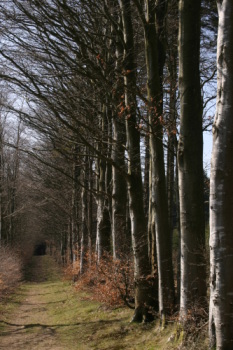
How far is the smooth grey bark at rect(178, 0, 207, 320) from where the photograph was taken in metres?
6.54

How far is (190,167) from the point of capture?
6656 millimetres

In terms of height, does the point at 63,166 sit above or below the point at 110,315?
above

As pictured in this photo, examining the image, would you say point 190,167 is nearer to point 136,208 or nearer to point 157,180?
point 157,180

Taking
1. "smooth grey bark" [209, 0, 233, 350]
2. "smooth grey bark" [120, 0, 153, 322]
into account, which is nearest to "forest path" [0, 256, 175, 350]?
"smooth grey bark" [120, 0, 153, 322]

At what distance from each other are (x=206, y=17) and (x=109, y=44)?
3.29 meters

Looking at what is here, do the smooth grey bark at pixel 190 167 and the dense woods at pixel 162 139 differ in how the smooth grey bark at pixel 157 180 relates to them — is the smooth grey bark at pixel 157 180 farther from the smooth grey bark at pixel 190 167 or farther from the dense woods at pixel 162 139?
the smooth grey bark at pixel 190 167

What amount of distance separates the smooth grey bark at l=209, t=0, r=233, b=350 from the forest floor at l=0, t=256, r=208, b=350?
1472 millimetres

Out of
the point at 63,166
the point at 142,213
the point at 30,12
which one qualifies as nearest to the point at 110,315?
the point at 142,213

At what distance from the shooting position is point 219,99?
500 centimetres

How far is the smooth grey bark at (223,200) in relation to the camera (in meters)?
4.93

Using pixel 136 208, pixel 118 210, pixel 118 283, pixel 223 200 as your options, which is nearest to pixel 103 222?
pixel 118 210

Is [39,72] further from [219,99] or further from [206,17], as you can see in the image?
[219,99]

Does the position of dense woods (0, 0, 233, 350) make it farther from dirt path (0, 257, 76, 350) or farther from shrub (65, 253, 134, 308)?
dirt path (0, 257, 76, 350)

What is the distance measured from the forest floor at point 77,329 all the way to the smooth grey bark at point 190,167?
993mm
